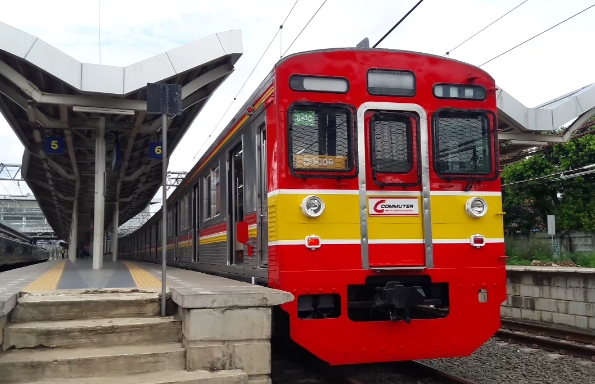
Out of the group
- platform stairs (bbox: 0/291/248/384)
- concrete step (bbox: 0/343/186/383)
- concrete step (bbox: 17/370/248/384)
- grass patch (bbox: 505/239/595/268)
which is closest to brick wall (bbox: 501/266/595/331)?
concrete step (bbox: 17/370/248/384)

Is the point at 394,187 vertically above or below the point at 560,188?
below

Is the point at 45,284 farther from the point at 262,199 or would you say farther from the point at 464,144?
the point at 464,144

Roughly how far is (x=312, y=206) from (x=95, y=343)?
2.33 metres

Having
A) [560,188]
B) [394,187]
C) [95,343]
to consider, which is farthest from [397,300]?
[560,188]

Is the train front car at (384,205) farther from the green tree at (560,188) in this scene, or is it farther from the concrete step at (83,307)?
the green tree at (560,188)

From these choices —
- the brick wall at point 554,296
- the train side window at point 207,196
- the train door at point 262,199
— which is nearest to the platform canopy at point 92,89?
the train side window at point 207,196

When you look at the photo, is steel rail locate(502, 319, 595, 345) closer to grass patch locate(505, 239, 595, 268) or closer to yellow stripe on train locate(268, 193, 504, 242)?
yellow stripe on train locate(268, 193, 504, 242)

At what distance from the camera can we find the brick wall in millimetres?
9789

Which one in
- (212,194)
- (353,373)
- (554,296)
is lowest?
(353,373)

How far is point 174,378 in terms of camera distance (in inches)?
171

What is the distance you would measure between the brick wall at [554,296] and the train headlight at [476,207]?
4898mm

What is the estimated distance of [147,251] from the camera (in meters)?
24.3

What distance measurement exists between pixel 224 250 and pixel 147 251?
1735 cm

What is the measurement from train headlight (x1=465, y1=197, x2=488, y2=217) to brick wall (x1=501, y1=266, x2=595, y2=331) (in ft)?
16.1
